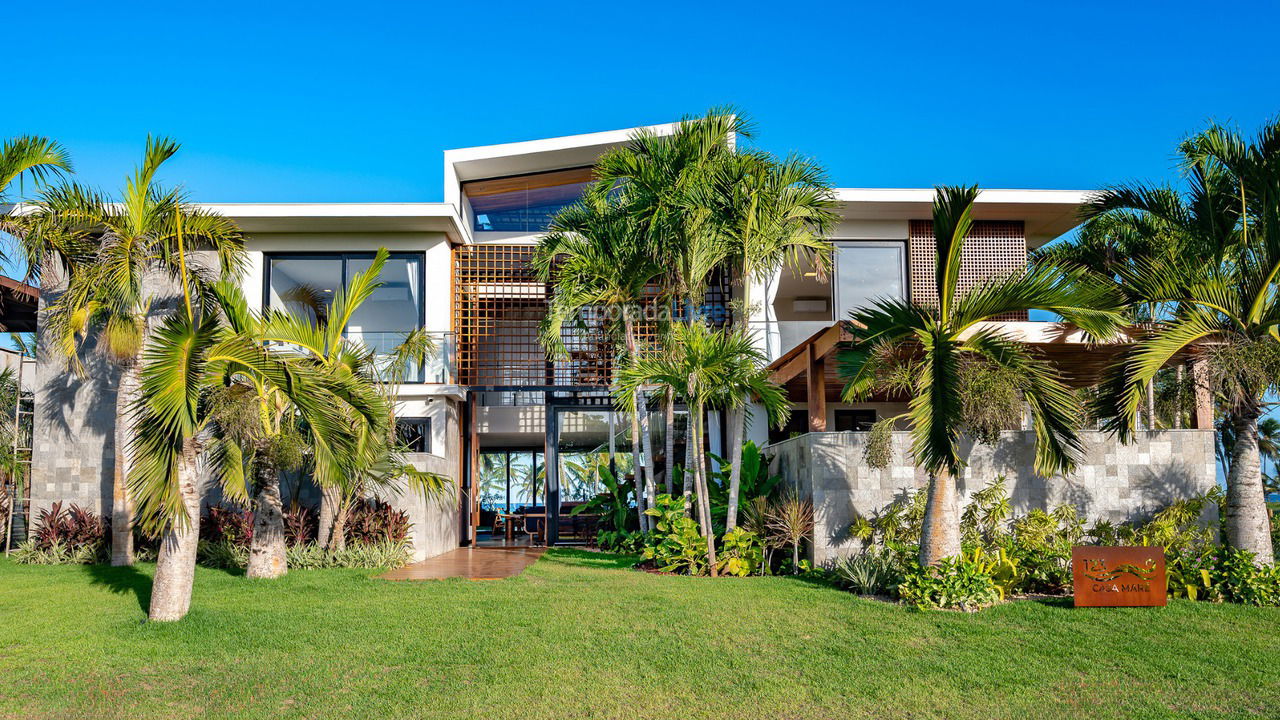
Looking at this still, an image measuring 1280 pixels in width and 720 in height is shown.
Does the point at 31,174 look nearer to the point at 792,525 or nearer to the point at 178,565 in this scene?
the point at 178,565

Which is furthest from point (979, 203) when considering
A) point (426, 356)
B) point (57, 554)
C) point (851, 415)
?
point (57, 554)

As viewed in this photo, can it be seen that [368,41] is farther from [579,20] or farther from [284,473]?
[284,473]

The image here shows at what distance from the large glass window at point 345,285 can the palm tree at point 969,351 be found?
910cm

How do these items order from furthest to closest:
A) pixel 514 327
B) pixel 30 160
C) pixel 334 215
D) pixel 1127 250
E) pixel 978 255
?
pixel 514 327, pixel 978 255, pixel 334 215, pixel 1127 250, pixel 30 160

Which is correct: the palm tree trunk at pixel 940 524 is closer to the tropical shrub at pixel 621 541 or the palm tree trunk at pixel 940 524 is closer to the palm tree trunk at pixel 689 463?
the palm tree trunk at pixel 689 463

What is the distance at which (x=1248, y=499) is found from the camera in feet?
30.2

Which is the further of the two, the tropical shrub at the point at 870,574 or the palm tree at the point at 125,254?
the tropical shrub at the point at 870,574

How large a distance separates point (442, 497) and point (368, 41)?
26.0 feet

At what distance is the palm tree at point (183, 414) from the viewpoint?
7250 mm

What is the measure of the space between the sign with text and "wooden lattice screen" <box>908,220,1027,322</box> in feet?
26.3

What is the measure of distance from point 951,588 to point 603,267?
20.9 ft

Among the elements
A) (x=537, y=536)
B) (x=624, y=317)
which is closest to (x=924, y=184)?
(x=624, y=317)

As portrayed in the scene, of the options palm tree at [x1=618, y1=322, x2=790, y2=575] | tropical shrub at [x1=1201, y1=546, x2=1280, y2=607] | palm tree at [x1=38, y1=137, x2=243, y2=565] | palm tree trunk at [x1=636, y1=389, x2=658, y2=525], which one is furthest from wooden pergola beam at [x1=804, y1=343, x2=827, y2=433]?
palm tree at [x1=38, y1=137, x2=243, y2=565]

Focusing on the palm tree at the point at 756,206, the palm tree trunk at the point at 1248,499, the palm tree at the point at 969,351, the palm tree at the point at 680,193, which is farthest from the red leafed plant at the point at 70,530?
the palm tree trunk at the point at 1248,499
